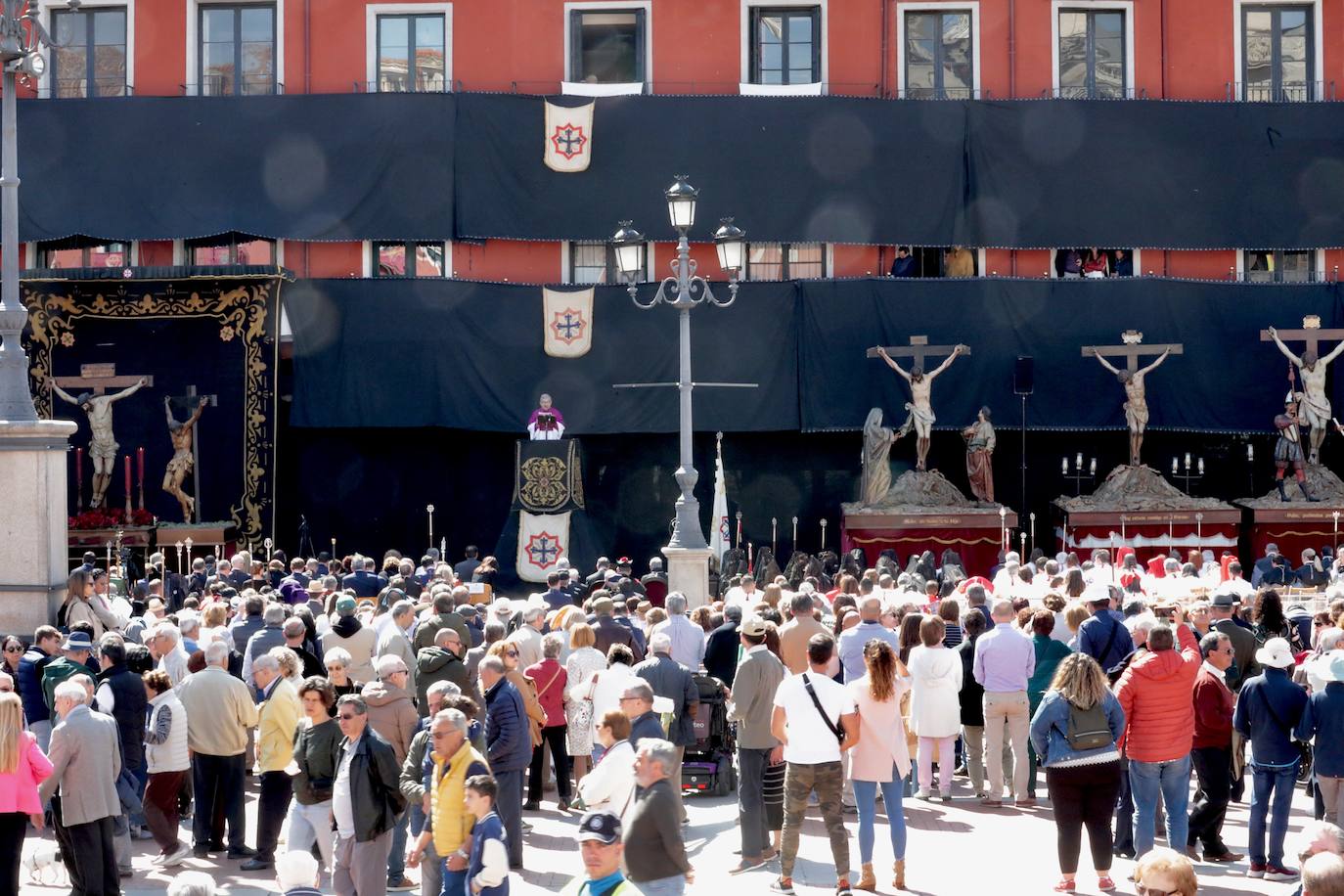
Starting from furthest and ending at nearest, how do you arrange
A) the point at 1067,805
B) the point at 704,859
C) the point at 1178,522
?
1. the point at 1178,522
2. the point at 704,859
3. the point at 1067,805

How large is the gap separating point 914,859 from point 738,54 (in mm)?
21615

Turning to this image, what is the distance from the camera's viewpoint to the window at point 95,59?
103ft

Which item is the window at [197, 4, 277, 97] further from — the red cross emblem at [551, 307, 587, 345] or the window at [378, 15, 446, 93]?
the red cross emblem at [551, 307, 587, 345]

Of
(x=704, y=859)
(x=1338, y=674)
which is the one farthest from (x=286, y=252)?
(x=1338, y=674)

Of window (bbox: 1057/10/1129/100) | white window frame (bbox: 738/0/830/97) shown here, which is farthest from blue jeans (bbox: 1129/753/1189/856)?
window (bbox: 1057/10/1129/100)

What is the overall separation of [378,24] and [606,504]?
893 centimetres

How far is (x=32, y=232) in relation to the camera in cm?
3019

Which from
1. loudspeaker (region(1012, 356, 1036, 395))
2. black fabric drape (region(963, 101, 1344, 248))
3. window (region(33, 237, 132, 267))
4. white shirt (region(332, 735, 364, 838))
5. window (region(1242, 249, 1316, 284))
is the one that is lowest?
white shirt (region(332, 735, 364, 838))

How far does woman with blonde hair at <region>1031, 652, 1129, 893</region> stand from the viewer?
10.3 metres

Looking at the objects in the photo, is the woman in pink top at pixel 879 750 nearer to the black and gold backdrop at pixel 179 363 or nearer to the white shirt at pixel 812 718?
the white shirt at pixel 812 718

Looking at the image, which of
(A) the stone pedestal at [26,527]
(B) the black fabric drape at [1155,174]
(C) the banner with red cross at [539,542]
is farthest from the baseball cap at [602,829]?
(B) the black fabric drape at [1155,174]

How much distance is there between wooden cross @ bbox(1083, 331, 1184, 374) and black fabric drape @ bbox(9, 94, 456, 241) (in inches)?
405

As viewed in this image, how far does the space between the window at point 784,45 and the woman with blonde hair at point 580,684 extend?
763 inches

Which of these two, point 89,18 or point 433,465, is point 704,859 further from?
point 89,18
